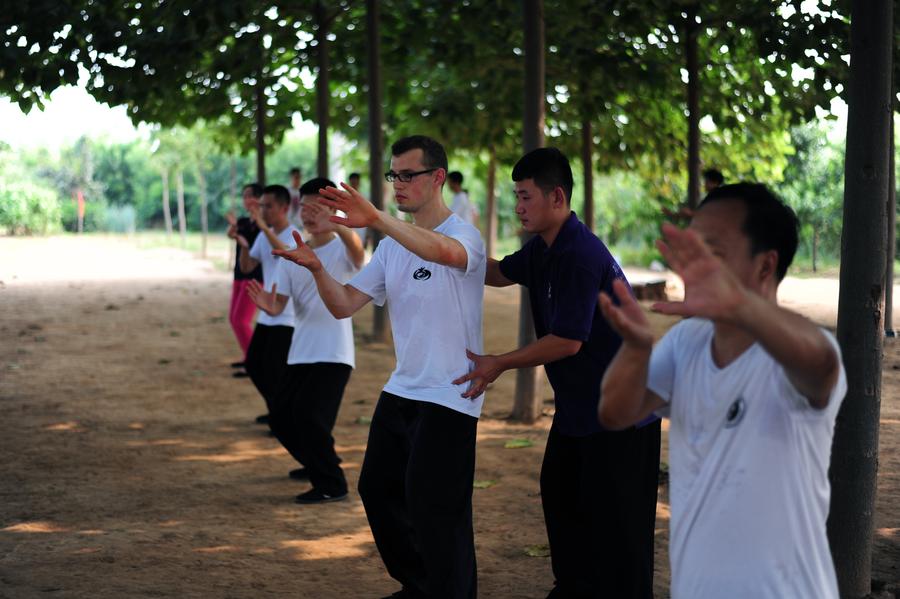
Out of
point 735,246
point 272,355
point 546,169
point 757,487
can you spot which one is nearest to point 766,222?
point 735,246

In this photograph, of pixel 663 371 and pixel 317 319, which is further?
pixel 317 319

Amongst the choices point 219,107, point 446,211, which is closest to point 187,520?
point 446,211

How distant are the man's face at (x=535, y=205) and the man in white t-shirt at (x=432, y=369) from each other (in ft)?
1.05

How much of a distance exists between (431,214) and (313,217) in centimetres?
180

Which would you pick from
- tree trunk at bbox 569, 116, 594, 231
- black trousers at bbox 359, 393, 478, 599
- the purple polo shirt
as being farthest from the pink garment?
tree trunk at bbox 569, 116, 594, 231

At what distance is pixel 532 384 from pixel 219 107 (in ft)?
30.6

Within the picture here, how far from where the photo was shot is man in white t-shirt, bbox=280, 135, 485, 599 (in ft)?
15.3

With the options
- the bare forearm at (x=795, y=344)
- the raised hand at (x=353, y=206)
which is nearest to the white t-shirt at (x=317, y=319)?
the raised hand at (x=353, y=206)

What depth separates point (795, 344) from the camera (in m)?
2.18

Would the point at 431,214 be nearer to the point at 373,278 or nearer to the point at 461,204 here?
the point at 373,278

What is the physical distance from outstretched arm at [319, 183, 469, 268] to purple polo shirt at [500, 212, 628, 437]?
0.43 meters

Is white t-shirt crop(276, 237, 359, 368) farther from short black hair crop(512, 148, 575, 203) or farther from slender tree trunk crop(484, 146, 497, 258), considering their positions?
slender tree trunk crop(484, 146, 497, 258)

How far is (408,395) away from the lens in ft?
15.5

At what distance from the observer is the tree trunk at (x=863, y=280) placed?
4926mm
